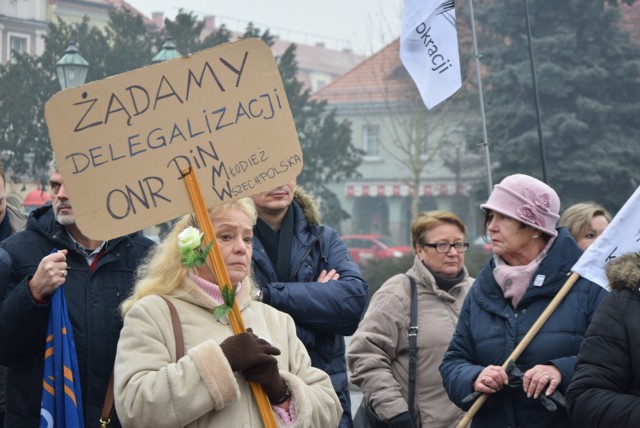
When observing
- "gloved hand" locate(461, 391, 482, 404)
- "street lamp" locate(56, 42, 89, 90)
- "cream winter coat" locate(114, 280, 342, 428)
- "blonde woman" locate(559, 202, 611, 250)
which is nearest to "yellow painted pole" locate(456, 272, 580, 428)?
"gloved hand" locate(461, 391, 482, 404)

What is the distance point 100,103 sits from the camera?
13.6 feet

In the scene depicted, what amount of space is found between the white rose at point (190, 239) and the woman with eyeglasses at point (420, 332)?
1888mm

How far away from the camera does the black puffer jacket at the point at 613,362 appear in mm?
3848

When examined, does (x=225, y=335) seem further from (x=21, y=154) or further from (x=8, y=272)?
(x=21, y=154)

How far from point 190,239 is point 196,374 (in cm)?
45

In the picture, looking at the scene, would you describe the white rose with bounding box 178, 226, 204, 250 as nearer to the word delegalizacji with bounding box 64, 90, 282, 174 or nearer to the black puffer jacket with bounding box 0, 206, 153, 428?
the word delegalizacji with bounding box 64, 90, 282, 174

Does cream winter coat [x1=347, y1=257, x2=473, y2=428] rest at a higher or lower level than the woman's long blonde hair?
lower

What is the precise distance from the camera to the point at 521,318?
466cm

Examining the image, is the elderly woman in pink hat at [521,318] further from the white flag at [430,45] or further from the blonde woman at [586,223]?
the white flag at [430,45]

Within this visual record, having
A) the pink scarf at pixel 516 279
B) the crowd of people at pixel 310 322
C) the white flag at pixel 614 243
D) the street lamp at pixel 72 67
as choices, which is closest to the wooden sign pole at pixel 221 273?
the crowd of people at pixel 310 322

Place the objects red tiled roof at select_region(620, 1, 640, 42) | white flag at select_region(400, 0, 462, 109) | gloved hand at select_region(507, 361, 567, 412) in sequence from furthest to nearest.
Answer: red tiled roof at select_region(620, 1, 640, 42) < white flag at select_region(400, 0, 462, 109) < gloved hand at select_region(507, 361, 567, 412)

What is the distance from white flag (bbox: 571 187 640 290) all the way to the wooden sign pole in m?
1.40

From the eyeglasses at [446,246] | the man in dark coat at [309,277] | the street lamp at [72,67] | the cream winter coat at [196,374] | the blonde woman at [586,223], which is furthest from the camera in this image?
the street lamp at [72,67]

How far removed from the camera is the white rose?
3924mm
